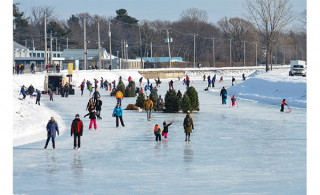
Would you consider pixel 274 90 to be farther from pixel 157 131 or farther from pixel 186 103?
pixel 157 131

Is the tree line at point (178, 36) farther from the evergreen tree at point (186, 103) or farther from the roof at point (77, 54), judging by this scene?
the evergreen tree at point (186, 103)

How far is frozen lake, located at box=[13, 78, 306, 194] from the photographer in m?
8.61

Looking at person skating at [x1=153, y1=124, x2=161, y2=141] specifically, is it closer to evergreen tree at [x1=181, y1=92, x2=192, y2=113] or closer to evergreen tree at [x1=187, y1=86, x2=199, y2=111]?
evergreen tree at [x1=181, y1=92, x2=192, y2=113]

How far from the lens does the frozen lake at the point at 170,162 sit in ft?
28.2

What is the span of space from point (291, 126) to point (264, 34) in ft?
183

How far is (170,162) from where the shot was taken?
10.9m

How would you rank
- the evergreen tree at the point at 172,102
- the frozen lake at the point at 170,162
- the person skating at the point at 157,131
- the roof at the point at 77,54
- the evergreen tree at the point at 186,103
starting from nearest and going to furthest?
the frozen lake at the point at 170,162
the person skating at the point at 157,131
the evergreen tree at the point at 186,103
the evergreen tree at the point at 172,102
the roof at the point at 77,54

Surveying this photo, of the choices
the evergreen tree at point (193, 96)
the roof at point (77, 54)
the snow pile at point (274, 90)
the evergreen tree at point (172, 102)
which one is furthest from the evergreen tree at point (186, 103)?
the roof at point (77, 54)

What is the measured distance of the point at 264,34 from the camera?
231 feet

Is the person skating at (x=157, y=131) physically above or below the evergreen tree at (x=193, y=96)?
below

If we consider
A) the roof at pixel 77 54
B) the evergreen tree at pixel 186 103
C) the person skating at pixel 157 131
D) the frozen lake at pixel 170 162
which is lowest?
the frozen lake at pixel 170 162

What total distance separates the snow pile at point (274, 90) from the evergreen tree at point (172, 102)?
9456mm
